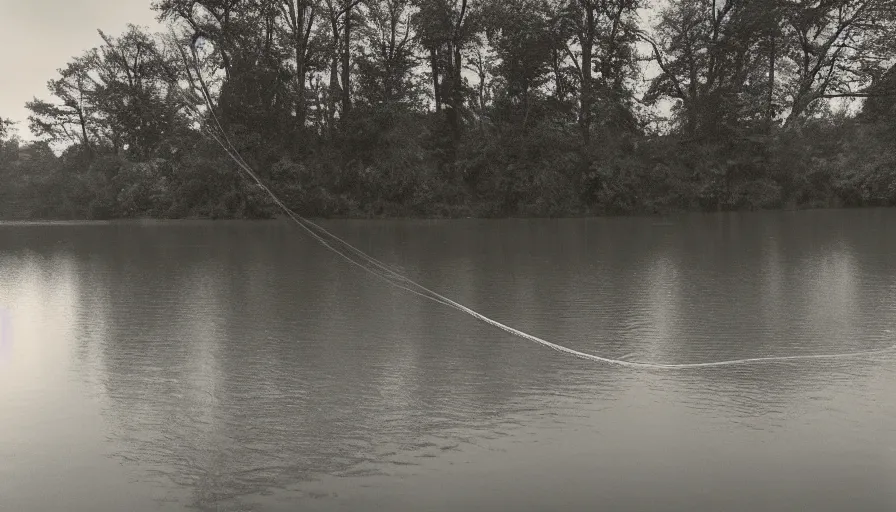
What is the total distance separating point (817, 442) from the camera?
14.4 ft

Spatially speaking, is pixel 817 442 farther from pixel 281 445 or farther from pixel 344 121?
pixel 344 121

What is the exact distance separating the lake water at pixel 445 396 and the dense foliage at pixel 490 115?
23111 millimetres

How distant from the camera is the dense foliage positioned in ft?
115

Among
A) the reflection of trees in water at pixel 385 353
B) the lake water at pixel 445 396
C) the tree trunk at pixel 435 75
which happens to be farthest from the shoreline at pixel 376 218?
the lake water at pixel 445 396

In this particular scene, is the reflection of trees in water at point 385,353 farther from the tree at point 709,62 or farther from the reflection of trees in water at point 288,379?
the tree at point 709,62

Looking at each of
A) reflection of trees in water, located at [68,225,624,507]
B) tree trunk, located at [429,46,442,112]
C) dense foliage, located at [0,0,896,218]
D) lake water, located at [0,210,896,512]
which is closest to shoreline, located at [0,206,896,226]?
dense foliage, located at [0,0,896,218]

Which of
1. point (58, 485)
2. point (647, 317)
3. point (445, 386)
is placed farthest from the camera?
point (647, 317)

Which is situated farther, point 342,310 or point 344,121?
point 344,121

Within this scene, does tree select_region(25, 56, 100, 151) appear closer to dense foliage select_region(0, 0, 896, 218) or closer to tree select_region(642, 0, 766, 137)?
dense foliage select_region(0, 0, 896, 218)

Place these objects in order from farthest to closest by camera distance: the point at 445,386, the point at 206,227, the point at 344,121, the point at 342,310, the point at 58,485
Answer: the point at 344,121 < the point at 206,227 < the point at 342,310 < the point at 445,386 < the point at 58,485

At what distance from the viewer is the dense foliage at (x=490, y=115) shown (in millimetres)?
35094

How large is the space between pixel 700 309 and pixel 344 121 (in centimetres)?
2898

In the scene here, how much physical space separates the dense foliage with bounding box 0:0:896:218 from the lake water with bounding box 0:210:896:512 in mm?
23111

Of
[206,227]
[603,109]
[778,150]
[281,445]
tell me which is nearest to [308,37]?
[206,227]
